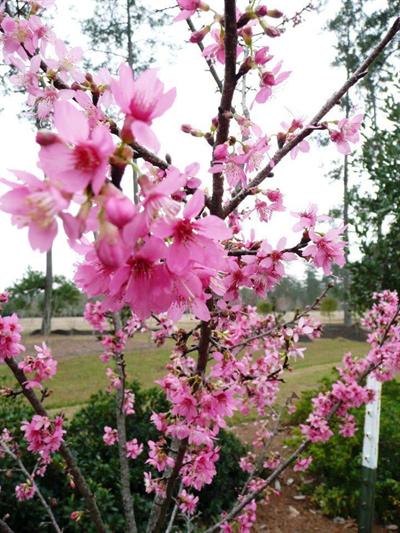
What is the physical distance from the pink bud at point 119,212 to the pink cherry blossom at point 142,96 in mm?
161

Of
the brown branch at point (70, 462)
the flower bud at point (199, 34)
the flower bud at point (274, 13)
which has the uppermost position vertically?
the flower bud at point (274, 13)

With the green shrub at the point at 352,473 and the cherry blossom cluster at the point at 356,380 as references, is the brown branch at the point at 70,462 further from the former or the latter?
the green shrub at the point at 352,473

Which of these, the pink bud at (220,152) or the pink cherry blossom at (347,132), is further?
the pink cherry blossom at (347,132)

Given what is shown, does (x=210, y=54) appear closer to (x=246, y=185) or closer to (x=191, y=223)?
(x=246, y=185)

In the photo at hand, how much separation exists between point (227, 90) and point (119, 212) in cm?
74

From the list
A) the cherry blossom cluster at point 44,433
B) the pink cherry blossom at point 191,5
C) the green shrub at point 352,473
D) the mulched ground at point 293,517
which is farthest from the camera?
the green shrub at point 352,473

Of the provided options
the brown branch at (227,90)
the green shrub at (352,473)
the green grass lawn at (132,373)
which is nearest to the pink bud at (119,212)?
the brown branch at (227,90)

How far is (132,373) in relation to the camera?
1141cm

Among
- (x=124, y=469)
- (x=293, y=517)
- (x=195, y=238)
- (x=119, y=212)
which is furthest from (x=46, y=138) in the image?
(x=293, y=517)

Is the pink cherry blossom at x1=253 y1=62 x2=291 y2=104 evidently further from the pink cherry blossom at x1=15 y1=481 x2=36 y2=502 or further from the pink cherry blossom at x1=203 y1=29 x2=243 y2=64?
the pink cherry blossom at x1=15 y1=481 x2=36 y2=502

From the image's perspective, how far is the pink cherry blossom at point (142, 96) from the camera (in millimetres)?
683

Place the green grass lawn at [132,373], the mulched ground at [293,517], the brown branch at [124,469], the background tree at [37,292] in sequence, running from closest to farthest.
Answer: the brown branch at [124,469] < the mulched ground at [293,517] < the green grass lawn at [132,373] < the background tree at [37,292]

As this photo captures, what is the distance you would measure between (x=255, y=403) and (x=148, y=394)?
1.64 metres

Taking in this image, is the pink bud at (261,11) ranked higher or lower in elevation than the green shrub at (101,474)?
higher
